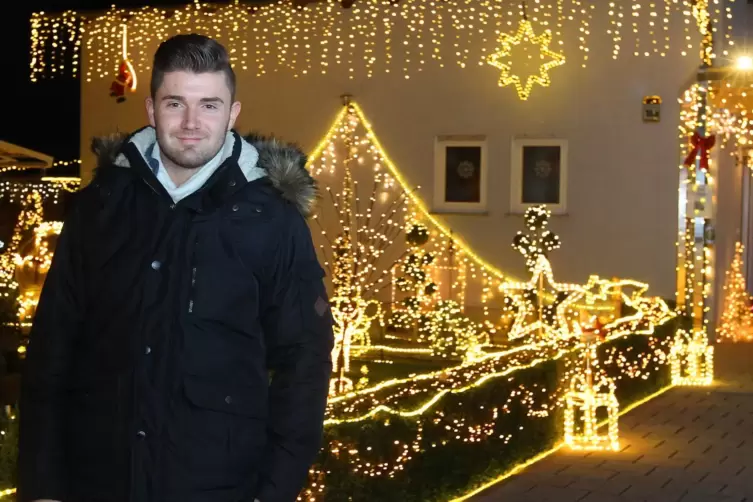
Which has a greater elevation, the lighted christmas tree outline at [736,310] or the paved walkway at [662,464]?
Result: the lighted christmas tree outline at [736,310]

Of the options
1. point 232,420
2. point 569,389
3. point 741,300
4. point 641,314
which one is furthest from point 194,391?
point 741,300

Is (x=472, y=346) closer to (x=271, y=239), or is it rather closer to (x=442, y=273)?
(x=442, y=273)

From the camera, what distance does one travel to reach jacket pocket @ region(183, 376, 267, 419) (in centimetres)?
274

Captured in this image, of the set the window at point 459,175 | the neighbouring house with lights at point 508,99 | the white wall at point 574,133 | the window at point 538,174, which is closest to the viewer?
the neighbouring house with lights at point 508,99

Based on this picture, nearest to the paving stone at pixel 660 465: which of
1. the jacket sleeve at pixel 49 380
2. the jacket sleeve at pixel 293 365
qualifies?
the jacket sleeve at pixel 293 365

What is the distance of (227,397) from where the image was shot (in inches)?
109

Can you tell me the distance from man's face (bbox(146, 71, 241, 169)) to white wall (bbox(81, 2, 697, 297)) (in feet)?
41.0

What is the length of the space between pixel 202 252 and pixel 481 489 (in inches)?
199

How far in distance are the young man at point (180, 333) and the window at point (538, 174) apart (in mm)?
12816

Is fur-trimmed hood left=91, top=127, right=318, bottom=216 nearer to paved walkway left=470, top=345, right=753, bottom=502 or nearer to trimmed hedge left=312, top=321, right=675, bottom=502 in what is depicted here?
trimmed hedge left=312, top=321, right=675, bottom=502

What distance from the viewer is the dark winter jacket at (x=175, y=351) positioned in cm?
274

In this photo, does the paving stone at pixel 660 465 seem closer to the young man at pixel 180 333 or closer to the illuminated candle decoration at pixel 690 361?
the illuminated candle decoration at pixel 690 361

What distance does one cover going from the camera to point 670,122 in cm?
1475

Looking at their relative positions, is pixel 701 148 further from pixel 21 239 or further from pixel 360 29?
pixel 21 239
